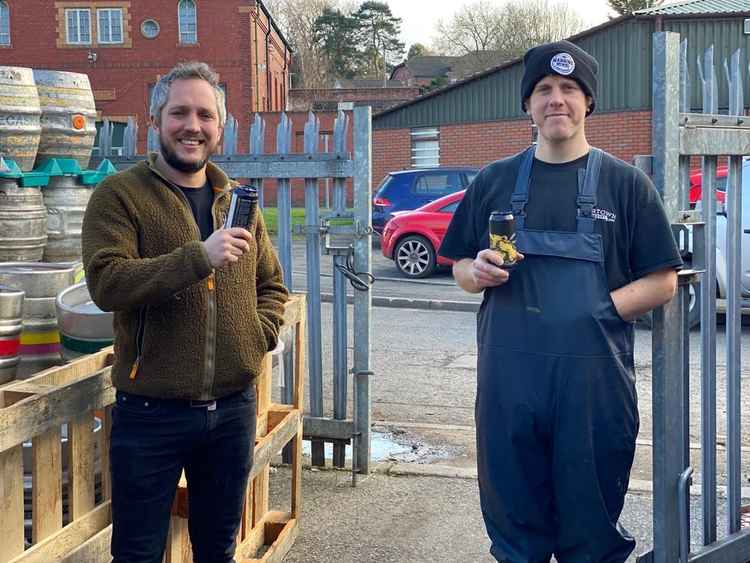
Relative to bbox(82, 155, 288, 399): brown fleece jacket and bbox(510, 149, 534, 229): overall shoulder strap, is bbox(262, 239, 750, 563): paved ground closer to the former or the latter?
bbox(82, 155, 288, 399): brown fleece jacket

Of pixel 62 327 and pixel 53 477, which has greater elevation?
pixel 62 327

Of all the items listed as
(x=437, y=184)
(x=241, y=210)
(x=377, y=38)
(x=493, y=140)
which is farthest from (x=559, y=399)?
(x=377, y=38)

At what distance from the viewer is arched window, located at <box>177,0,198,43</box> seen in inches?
1460

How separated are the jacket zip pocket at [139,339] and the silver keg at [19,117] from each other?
2.61 m

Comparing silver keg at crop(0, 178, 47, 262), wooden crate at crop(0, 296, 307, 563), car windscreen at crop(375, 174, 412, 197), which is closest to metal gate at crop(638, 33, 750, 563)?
wooden crate at crop(0, 296, 307, 563)

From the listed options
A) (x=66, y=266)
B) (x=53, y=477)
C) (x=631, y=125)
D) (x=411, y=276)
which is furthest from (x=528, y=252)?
(x=631, y=125)

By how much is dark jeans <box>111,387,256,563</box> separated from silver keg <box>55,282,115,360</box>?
0.81m

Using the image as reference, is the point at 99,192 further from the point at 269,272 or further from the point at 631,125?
the point at 631,125

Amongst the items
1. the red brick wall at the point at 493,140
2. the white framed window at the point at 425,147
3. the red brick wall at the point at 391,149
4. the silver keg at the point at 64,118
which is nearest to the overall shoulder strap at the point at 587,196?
the silver keg at the point at 64,118

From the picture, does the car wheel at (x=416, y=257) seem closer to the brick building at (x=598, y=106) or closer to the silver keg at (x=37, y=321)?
the brick building at (x=598, y=106)

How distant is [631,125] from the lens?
77.6 feet

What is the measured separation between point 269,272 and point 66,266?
4.53 ft

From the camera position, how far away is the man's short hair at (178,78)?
2.87 meters

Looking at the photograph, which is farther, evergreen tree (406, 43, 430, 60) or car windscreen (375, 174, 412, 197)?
evergreen tree (406, 43, 430, 60)
